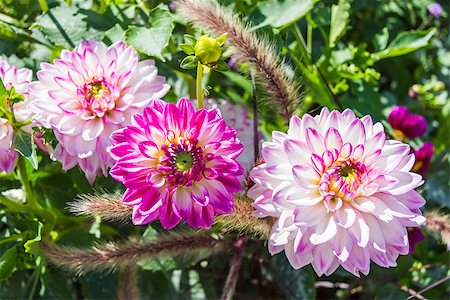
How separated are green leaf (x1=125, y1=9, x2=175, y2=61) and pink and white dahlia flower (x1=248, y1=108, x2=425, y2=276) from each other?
22 centimetres

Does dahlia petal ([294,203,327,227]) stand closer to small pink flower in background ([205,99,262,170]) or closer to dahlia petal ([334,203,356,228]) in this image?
dahlia petal ([334,203,356,228])

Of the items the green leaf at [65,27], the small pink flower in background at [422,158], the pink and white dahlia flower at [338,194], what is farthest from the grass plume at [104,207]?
the small pink flower in background at [422,158]

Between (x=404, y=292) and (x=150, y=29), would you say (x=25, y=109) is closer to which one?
(x=150, y=29)

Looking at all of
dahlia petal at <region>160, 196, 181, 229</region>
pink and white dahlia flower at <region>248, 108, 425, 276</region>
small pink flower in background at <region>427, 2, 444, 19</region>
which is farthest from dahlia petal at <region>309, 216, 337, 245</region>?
small pink flower in background at <region>427, 2, 444, 19</region>

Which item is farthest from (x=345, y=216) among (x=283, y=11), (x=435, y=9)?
(x=435, y=9)

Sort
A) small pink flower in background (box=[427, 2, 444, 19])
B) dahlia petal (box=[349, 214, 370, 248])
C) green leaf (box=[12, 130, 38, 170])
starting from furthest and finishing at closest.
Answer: small pink flower in background (box=[427, 2, 444, 19]), green leaf (box=[12, 130, 38, 170]), dahlia petal (box=[349, 214, 370, 248])

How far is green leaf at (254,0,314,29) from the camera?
2.87 ft

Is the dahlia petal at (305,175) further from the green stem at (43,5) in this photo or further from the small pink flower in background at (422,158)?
the green stem at (43,5)

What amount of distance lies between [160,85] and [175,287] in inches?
14.3

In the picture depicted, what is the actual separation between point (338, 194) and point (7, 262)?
1.31 feet

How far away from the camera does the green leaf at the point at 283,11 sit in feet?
2.87

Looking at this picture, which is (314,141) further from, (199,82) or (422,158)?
(422,158)

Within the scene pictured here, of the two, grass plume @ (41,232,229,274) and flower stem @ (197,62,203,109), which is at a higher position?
flower stem @ (197,62,203,109)

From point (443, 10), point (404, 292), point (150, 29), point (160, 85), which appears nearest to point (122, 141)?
point (160, 85)
